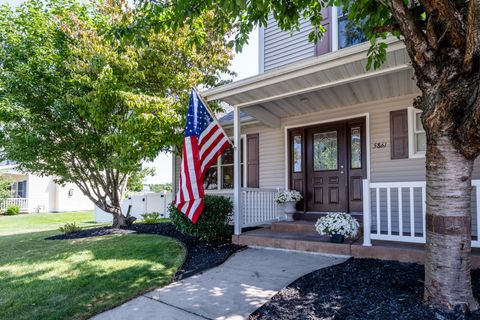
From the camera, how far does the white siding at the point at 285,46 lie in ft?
24.2

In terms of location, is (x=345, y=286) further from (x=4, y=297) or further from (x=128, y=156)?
(x=128, y=156)

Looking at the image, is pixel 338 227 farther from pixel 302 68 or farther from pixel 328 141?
pixel 328 141

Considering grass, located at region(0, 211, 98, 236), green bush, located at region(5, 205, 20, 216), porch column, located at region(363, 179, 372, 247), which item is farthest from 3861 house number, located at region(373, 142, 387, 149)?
A: green bush, located at region(5, 205, 20, 216)

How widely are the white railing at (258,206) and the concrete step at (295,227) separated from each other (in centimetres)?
36

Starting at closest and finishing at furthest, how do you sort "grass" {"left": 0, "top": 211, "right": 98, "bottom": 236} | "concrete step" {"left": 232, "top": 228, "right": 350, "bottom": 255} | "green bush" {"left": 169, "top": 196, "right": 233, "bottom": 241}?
1. "concrete step" {"left": 232, "top": 228, "right": 350, "bottom": 255}
2. "green bush" {"left": 169, "top": 196, "right": 233, "bottom": 241}
3. "grass" {"left": 0, "top": 211, "right": 98, "bottom": 236}

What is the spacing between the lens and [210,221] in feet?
19.4

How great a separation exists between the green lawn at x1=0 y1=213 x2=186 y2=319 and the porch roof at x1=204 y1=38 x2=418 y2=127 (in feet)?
10.4

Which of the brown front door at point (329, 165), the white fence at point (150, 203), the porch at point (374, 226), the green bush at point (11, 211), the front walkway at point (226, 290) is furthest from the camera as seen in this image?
the green bush at point (11, 211)

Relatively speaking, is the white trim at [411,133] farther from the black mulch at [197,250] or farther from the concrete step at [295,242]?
the black mulch at [197,250]

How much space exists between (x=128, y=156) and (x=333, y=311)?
5.47 m

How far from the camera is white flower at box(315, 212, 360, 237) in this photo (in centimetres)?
471

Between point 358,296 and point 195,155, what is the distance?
3054mm

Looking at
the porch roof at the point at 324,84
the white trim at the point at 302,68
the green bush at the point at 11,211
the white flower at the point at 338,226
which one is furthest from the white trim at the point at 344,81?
the green bush at the point at 11,211

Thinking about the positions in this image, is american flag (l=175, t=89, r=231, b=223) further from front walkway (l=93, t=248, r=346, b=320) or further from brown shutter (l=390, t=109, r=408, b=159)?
brown shutter (l=390, t=109, r=408, b=159)
